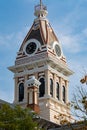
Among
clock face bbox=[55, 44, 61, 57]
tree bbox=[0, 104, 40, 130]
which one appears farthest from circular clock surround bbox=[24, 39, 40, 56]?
tree bbox=[0, 104, 40, 130]

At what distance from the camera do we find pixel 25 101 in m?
100

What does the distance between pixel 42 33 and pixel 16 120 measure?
2455 inches

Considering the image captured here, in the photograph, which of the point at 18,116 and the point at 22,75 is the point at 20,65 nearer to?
the point at 22,75

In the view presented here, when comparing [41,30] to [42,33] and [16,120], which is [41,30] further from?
[16,120]

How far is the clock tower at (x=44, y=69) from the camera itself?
3967 inches

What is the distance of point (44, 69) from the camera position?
101 meters

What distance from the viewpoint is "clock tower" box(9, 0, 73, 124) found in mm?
100750

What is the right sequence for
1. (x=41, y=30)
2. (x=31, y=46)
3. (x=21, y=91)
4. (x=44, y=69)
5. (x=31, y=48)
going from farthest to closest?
1. (x=31, y=48)
2. (x=31, y=46)
3. (x=41, y=30)
4. (x=21, y=91)
5. (x=44, y=69)

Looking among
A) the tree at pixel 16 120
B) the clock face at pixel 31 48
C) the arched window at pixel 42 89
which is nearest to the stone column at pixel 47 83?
the arched window at pixel 42 89

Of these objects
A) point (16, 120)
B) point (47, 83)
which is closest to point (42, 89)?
point (47, 83)

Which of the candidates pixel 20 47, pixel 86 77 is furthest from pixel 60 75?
pixel 86 77

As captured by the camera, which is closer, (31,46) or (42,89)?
(42,89)

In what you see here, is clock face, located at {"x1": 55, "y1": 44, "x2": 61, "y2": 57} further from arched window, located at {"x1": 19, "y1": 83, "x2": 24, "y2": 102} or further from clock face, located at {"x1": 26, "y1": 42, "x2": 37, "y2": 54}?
arched window, located at {"x1": 19, "y1": 83, "x2": 24, "y2": 102}

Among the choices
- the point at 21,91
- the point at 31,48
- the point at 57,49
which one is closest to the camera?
the point at 21,91
